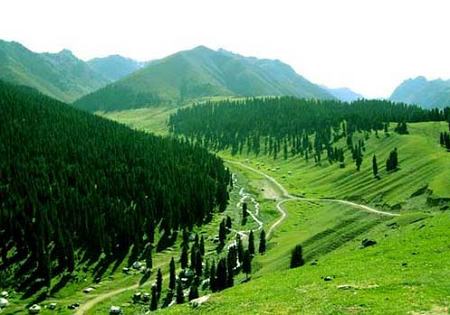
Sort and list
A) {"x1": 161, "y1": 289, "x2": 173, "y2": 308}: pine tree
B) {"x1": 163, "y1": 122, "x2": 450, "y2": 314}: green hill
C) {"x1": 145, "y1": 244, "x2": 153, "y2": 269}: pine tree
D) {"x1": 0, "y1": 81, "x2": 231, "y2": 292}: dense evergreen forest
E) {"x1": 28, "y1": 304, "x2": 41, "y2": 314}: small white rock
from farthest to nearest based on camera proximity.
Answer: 1. {"x1": 145, "y1": 244, "x2": 153, "y2": 269}: pine tree
2. {"x1": 0, "y1": 81, "x2": 231, "y2": 292}: dense evergreen forest
3. {"x1": 28, "y1": 304, "x2": 41, "y2": 314}: small white rock
4. {"x1": 161, "y1": 289, "x2": 173, "y2": 308}: pine tree
5. {"x1": 163, "y1": 122, "x2": 450, "y2": 314}: green hill

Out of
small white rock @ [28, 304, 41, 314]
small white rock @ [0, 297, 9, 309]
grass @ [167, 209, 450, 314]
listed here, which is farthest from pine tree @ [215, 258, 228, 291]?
small white rock @ [0, 297, 9, 309]

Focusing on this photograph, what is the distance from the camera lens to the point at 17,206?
15700 centimetres

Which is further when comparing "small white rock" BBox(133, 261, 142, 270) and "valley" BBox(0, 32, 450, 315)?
"small white rock" BBox(133, 261, 142, 270)

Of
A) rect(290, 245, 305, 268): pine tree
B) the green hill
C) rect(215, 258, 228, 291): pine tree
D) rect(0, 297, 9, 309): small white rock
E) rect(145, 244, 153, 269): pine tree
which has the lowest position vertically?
rect(0, 297, 9, 309): small white rock

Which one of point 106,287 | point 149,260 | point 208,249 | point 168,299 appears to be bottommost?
point 106,287

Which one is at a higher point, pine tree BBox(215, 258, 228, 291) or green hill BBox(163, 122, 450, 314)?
green hill BBox(163, 122, 450, 314)

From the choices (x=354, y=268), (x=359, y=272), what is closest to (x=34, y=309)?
(x=354, y=268)

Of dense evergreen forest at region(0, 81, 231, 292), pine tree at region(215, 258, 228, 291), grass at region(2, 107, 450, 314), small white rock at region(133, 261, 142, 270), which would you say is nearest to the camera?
grass at region(2, 107, 450, 314)

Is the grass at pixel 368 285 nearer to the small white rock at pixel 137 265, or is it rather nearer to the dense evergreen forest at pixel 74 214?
the small white rock at pixel 137 265

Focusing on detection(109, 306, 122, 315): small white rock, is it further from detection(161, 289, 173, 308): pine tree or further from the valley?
detection(161, 289, 173, 308): pine tree

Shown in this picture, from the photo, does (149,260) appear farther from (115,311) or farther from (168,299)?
(115,311)

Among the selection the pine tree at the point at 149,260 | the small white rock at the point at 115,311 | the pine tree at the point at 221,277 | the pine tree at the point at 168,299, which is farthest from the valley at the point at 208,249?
the small white rock at the point at 115,311

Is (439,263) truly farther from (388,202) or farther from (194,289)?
(388,202)

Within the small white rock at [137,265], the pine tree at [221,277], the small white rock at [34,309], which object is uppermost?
the pine tree at [221,277]
